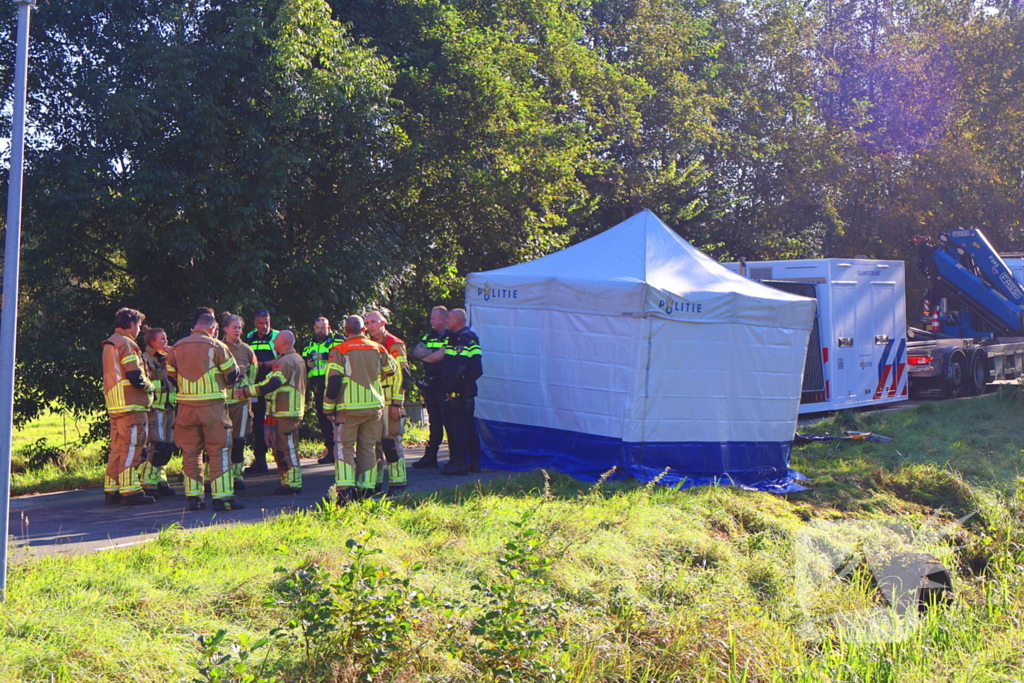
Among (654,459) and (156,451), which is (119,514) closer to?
(156,451)

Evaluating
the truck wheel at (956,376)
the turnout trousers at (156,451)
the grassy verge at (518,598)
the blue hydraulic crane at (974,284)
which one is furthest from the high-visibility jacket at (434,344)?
the blue hydraulic crane at (974,284)

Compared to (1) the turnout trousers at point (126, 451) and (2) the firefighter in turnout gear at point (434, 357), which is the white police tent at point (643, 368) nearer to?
(2) the firefighter in turnout gear at point (434, 357)

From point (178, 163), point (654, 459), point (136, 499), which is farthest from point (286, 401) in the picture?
point (178, 163)

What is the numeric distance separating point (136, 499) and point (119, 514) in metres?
0.43

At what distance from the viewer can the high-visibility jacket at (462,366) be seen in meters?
10.8

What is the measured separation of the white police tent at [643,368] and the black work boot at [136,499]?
3.99 metres

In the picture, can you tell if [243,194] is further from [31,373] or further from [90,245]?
[31,373]

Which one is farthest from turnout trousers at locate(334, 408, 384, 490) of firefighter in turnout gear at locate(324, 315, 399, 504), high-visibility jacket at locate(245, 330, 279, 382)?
high-visibility jacket at locate(245, 330, 279, 382)

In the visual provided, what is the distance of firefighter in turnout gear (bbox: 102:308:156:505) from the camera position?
9.16 meters

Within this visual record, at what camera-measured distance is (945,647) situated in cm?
769

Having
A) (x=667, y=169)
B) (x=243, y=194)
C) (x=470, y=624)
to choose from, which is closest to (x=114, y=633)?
(x=470, y=624)

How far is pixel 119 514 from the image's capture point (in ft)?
29.5

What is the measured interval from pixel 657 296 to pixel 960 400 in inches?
423

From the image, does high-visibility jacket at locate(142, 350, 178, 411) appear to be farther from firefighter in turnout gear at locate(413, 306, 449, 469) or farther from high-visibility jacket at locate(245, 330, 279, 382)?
firefighter in turnout gear at locate(413, 306, 449, 469)
